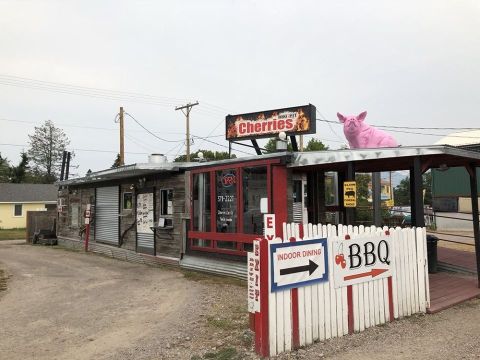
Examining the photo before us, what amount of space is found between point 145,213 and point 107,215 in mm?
3176

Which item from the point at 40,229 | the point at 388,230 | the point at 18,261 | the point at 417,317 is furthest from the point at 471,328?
the point at 40,229

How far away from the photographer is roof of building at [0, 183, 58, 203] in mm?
43125

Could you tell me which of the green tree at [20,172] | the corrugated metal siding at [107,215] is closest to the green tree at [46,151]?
the green tree at [20,172]

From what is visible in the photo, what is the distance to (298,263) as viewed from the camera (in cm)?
536

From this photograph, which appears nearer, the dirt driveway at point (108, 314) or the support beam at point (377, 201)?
the dirt driveway at point (108, 314)

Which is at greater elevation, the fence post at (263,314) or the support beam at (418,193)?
the support beam at (418,193)

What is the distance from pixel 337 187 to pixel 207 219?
352 centimetres

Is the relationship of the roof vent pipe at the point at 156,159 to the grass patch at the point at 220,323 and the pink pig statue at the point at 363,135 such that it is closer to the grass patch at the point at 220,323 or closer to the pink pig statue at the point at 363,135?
the pink pig statue at the point at 363,135

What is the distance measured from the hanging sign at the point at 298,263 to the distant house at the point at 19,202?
1590 inches

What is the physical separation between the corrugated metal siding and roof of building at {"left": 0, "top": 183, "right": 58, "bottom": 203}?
1195 inches

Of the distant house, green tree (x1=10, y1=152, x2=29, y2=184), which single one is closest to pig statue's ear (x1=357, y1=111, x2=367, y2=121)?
the distant house

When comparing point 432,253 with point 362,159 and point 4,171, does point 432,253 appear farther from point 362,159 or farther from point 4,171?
point 4,171

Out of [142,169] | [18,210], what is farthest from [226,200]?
[18,210]

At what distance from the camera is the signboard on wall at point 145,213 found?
13.4m
